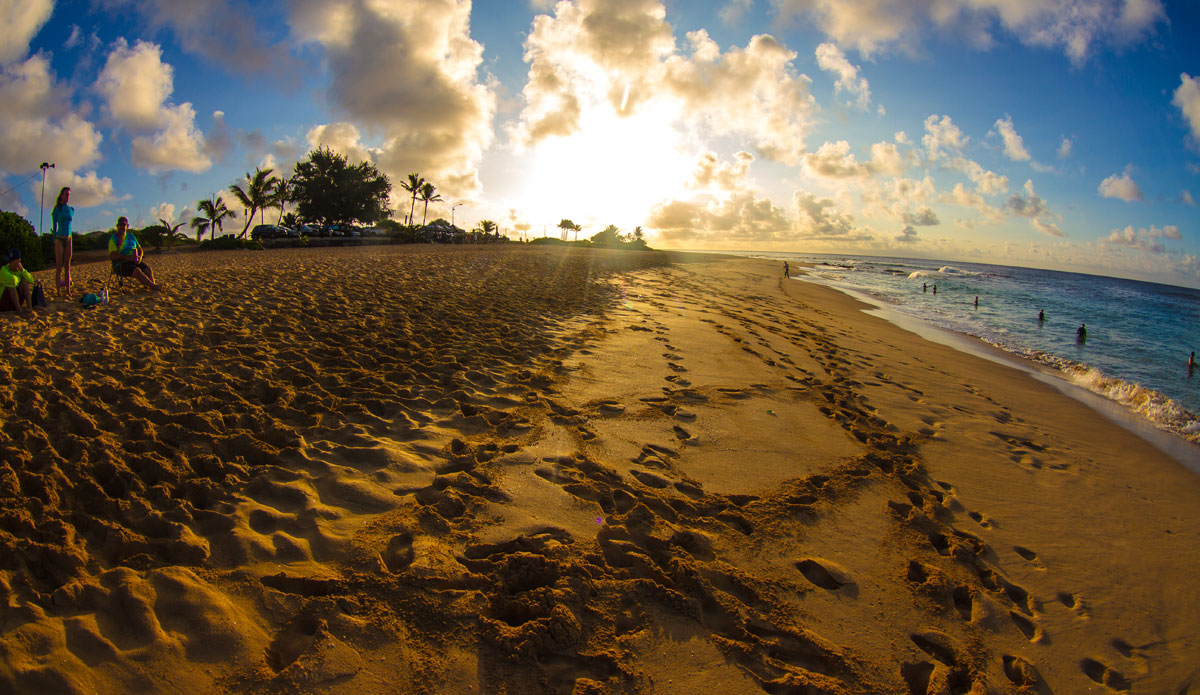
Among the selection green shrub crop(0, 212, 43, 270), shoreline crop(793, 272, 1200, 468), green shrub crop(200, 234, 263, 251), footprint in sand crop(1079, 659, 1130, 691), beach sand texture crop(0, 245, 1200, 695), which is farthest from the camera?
green shrub crop(200, 234, 263, 251)

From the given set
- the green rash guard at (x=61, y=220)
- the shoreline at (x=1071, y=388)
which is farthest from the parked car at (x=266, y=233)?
the shoreline at (x=1071, y=388)

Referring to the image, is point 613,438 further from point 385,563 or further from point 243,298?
point 243,298

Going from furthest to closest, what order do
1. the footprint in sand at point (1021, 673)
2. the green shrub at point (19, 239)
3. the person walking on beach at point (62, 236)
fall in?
the green shrub at point (19, 239) < the person walking on beach at point (62, 236) < the footprint in sand at point (1021, 673)

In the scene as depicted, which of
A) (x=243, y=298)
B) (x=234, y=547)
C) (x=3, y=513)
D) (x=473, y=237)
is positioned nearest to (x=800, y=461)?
(x=234, y=547)

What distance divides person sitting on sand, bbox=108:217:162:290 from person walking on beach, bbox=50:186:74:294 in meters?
0.56

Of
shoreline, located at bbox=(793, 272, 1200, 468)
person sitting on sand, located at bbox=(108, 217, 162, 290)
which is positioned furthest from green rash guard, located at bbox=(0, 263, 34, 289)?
shoreline, located at bbox=(793, 272, 1200, 468)

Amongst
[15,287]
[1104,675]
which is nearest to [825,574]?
[1104,675]

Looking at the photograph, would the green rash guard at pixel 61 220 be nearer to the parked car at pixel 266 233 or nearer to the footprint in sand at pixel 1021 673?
the footprint in sand at pixel 1021 673

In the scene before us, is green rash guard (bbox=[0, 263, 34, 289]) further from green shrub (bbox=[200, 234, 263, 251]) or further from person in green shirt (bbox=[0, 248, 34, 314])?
green shrub (bbox=[200, 234, 263, 251])

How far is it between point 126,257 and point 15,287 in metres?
2.23

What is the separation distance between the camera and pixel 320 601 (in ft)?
7.64

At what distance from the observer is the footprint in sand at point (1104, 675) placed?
2.52 meters

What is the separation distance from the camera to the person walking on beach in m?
7.94

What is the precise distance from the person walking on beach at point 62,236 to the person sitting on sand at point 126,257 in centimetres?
56
